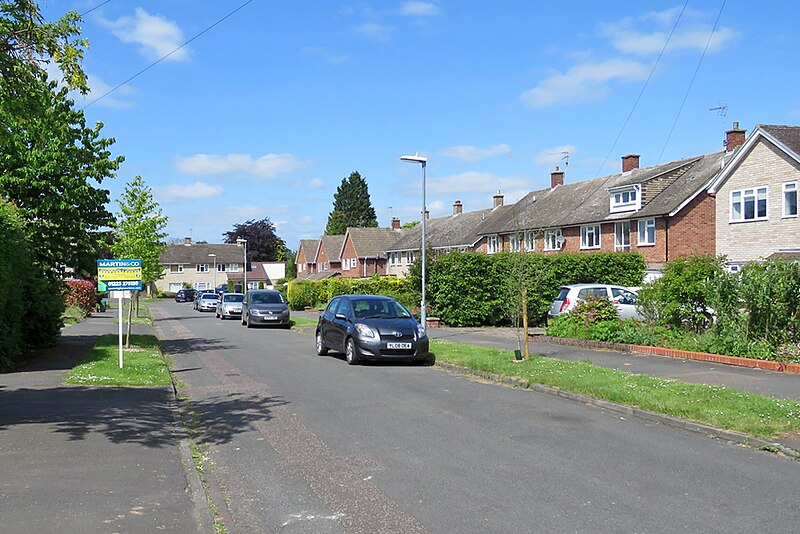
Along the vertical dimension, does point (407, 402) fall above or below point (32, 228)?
below

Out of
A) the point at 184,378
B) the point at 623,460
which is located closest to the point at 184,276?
the point at 184,378

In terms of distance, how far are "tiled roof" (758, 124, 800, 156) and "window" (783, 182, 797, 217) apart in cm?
142

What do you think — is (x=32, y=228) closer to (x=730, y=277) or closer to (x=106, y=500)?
(x=106, y=500)

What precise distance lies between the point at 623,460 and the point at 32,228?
50.7ft

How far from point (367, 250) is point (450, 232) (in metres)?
13.7

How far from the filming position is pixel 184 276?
110 meters

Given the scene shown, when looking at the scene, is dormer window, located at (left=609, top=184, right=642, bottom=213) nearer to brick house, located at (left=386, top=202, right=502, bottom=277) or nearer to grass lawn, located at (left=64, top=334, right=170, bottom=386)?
brick house, located at (left=386, top=202, right=502, bottom=277)

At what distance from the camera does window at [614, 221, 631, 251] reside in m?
40.3

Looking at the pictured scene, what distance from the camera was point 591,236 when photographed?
43344 millimetres

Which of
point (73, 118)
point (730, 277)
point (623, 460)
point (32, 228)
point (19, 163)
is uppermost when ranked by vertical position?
point (73, 118)

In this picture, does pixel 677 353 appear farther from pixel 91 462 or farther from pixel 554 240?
pixel 554 240

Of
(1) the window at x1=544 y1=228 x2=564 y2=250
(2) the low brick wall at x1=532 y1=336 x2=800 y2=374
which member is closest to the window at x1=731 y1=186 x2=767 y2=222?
(1) the window at x1=544 y1=228 x2=564 y2=250

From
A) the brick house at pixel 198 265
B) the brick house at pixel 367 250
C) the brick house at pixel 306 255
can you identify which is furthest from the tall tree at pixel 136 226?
the brick house at pixel 198 265

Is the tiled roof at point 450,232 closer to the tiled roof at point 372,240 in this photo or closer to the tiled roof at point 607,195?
the tiled roof at point 372,240
